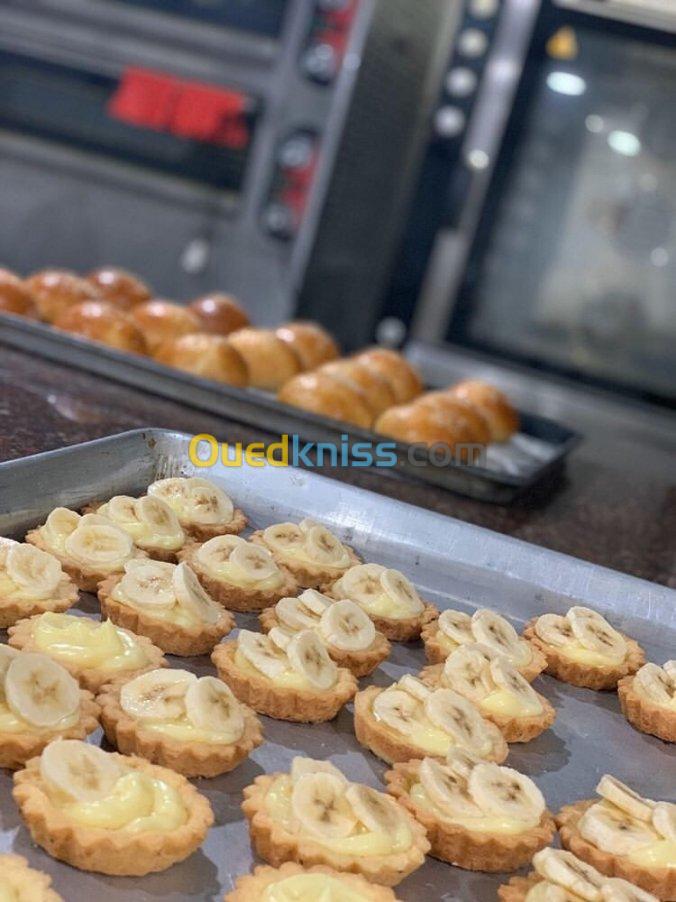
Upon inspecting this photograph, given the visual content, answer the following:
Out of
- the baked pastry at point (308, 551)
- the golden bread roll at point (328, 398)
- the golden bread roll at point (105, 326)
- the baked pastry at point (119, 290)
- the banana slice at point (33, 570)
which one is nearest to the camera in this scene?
the banana slice at point (33, 570)

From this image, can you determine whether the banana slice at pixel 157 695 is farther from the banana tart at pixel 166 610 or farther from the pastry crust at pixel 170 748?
the banana tart at pixel 166 610

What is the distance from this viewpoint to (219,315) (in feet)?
10.7

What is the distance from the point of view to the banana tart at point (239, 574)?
1.83 metres

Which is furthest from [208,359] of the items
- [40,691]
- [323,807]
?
[323,807]

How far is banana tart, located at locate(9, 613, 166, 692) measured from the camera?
4.87 ft

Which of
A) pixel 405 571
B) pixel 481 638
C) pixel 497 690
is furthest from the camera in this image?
pixel 405 571

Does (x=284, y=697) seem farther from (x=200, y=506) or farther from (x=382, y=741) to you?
(x=200, y=506)

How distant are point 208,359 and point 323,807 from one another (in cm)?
160

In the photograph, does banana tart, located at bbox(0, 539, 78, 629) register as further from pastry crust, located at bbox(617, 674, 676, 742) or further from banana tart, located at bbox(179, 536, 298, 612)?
pastry crust, located at bbox(617, 674, 676, 742)

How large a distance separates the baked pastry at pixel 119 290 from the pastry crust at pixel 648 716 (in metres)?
1.90

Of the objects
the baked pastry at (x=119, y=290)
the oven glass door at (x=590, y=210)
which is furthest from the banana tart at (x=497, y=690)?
the oven glass door at (x=590, y=210)

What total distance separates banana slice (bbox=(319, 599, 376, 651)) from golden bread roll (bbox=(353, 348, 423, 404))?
1271mm

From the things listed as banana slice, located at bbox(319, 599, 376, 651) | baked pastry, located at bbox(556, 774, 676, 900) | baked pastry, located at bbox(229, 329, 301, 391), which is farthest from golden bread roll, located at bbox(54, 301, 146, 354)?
baked pastry, located at bbox(556, 774, 676, 900)

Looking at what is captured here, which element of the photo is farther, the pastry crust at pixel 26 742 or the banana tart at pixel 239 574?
the banana tart at pixel 239 574
